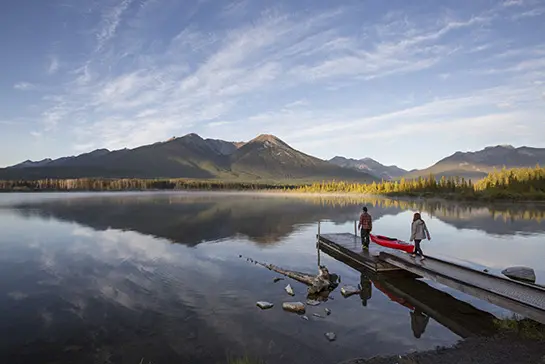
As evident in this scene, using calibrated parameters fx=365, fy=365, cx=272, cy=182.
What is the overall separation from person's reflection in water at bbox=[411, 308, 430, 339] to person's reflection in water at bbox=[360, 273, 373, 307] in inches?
76.2

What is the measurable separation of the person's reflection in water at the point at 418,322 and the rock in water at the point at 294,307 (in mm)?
3896

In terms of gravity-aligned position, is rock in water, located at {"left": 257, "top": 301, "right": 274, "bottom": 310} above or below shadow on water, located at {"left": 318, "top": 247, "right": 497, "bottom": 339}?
above

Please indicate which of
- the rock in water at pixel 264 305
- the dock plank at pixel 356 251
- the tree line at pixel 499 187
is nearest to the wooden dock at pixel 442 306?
the dock plank at pixel 356 251

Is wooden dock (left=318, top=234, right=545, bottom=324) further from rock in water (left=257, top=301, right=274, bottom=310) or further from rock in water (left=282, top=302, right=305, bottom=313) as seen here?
rock in water (left=257, top=301, right=274, bottom=310)

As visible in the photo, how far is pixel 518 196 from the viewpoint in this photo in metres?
85.0

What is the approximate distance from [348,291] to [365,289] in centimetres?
139

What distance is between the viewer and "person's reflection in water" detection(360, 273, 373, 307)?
1544cm

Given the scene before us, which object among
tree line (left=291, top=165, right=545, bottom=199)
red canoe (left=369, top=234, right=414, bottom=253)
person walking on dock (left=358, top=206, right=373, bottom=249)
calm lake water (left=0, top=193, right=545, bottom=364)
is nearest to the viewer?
calm lake water (left=0, top=193, right=545, bottom=364)

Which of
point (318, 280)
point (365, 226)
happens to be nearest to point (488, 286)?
point (318, 280)

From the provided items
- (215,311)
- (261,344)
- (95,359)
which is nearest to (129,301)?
(215,311)

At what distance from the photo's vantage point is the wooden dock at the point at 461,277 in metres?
10.8

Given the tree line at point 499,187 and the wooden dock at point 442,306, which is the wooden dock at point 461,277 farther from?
the tree line at point 499,187

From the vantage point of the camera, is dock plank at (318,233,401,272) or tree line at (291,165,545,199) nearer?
dock plank at (318,233,401,272)

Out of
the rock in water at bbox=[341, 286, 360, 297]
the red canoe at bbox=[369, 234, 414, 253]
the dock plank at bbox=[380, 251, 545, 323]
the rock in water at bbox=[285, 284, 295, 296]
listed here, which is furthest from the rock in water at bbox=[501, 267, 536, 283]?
the rock in water at bbox=[285, 284, 295, 296]
